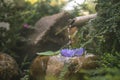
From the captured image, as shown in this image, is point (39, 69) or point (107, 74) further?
point (39, 69)

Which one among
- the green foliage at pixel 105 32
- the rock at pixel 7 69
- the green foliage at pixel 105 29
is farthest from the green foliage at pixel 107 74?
the rock at pixel 7 69

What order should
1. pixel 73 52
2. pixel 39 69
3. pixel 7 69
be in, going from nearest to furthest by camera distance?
1. pixel 73 52
2. pixel 39 69
3. pixel 7 69

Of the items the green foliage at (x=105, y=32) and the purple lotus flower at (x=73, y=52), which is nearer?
the green foliage at (x=105, y=32)

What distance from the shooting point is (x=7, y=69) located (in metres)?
2.51

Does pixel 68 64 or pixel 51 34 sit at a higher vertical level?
pixel 51 34

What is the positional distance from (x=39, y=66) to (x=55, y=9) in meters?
2.16

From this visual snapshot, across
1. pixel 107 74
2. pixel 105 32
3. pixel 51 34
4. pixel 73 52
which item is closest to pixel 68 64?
pixel 73 52

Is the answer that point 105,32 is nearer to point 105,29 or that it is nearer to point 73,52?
point 105,29

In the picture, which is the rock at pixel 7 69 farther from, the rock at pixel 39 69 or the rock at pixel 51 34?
the rock at pixel 51 34

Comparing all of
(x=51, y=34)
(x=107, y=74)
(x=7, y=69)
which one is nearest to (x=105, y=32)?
(x=107, y=74)

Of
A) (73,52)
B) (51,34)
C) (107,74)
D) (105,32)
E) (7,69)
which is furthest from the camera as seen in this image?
(51,34)

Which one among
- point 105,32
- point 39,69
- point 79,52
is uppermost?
point 105,32

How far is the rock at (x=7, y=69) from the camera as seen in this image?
249cm

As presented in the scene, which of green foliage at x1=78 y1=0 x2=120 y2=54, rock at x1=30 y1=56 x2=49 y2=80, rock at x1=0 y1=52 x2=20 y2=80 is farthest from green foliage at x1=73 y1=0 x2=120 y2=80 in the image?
rock at x1=0 y1=52 x2=20 y2=80
